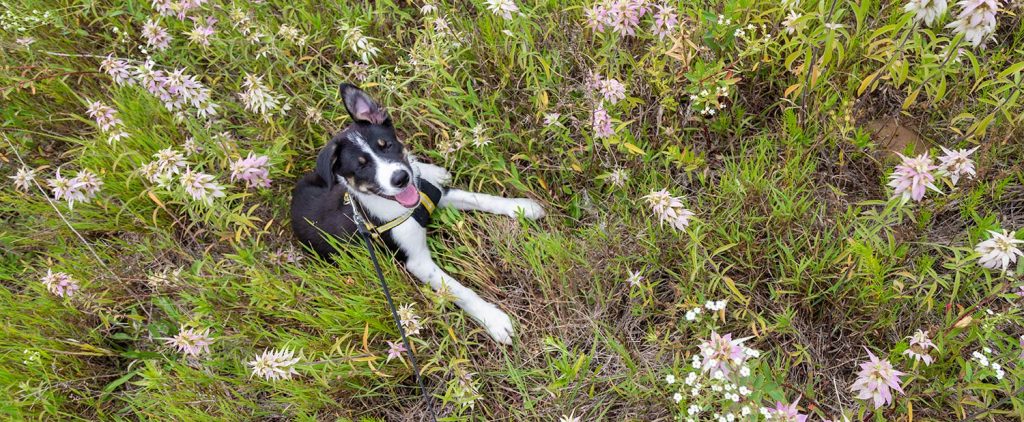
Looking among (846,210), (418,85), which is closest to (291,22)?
(418,85)

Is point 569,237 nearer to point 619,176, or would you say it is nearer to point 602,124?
point 619,176

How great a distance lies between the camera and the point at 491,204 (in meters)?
3.37

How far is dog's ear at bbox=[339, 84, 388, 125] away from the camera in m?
3.03

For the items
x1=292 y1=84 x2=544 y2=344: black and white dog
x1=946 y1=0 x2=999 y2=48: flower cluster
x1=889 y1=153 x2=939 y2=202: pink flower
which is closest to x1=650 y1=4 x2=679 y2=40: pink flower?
x1=946 y1=0 x2=999 y2=48: flower cluster

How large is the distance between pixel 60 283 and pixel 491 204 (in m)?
2.16

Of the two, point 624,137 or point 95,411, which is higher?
point 624,137

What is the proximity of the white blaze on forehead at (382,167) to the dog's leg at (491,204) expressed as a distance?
440mm

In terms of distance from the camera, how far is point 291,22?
145 inches

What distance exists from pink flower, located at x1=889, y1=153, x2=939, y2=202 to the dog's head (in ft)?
6.70

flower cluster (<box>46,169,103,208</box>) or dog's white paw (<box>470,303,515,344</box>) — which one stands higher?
flower cluster (<box>46,169,103,208</box>)

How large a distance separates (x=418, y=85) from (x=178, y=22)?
1.78 meters

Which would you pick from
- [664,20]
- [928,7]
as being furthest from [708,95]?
[928,7]

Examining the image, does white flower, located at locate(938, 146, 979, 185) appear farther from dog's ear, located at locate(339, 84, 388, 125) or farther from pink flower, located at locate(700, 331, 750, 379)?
dog's ear, located at locate(339, 84, 388, 125)

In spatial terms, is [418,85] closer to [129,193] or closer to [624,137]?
[624,137]
